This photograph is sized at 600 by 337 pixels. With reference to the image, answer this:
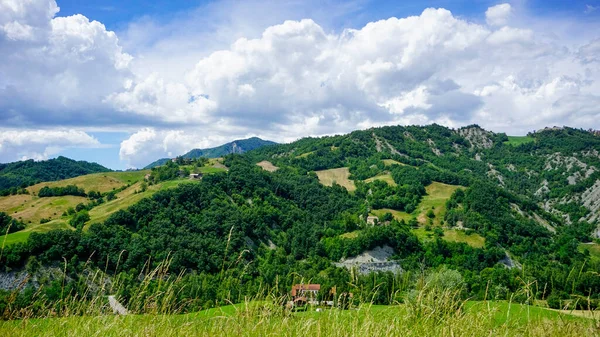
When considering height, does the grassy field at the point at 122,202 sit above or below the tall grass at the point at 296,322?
below

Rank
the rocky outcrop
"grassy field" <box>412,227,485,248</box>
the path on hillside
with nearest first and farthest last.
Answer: the path on hillside, the rocky outcrop, "grassy field" <box>412,227,485,248</box>

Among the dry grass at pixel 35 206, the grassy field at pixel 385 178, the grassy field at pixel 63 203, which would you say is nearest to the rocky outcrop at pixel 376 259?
the grassy field at pixel 63 203

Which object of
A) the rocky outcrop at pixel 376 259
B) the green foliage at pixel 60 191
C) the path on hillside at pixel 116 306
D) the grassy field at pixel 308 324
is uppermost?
the grassy field at pixel 308 324

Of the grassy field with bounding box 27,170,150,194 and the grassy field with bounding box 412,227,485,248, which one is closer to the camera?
the grassy field with bounding box 412,227,485,248

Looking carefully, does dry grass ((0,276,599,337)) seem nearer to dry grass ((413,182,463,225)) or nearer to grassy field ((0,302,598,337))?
grassy field ((0,302,598,337))

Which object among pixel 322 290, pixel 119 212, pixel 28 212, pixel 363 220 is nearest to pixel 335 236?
pixel 363 220

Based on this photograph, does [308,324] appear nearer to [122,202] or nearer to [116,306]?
[116,306]

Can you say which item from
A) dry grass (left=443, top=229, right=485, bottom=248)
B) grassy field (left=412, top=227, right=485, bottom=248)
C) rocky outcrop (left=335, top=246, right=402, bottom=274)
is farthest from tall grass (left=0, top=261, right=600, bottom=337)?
dry grass (left=443, top=229, right=485, bottom=248)

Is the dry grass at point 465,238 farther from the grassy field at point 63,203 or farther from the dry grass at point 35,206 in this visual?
the dry grass at point 35,206

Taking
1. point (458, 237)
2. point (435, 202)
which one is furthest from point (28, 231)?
point (435, 202)

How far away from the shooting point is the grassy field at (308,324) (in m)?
4.17

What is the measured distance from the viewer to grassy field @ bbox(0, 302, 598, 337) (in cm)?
417

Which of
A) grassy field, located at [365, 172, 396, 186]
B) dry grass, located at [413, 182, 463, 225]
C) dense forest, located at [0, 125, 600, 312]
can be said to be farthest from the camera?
grassy field, located at [365, 172, 396, 186]

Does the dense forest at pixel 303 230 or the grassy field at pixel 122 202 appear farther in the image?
the grassy field at pixel 122 202
